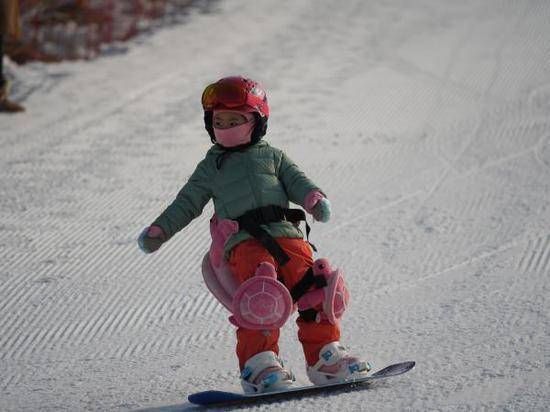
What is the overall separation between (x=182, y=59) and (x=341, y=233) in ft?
16.9

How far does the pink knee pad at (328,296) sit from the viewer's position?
3.61 m

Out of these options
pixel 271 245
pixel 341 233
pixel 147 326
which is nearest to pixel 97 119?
pixel 341 233

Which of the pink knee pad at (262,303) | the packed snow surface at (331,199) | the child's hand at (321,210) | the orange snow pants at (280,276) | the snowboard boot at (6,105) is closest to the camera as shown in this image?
the pink knee pad at (262,303)

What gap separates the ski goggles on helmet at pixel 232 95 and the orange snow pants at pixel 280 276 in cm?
50

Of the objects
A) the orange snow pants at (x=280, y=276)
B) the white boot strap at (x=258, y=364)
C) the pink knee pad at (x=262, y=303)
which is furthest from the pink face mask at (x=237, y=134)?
the white boot strap at (x=258, y=364)

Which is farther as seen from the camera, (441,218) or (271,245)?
(441,218)

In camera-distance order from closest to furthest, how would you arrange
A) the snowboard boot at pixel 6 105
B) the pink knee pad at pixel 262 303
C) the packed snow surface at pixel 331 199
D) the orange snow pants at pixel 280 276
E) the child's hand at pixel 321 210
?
the pink knee pad at pixel 262 303 → the orange snow pants at pixel 280 276 → the child's hand at pixel 321 210 → the packed snow surface at pixel 331 199 → the snowboard boot at pixel 6 105

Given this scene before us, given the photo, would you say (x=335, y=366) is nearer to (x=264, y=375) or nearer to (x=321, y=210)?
(x=264, y=375)

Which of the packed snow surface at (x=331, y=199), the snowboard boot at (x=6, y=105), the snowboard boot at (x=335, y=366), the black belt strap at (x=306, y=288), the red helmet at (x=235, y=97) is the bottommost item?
the snowboard boot at (x=6, y=105)

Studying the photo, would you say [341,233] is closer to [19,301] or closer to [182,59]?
[19,301]

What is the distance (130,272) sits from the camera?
5.33 meters

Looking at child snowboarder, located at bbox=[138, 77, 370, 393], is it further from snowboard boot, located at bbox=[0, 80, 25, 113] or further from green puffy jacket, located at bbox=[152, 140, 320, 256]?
snowboard boot, located at bbox=[0, 80, 25, 113]

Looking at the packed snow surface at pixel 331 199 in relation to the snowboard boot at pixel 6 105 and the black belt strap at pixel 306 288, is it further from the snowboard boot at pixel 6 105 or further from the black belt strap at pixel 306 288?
the black belt strap at pixel 306 288

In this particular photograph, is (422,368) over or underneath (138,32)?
over
